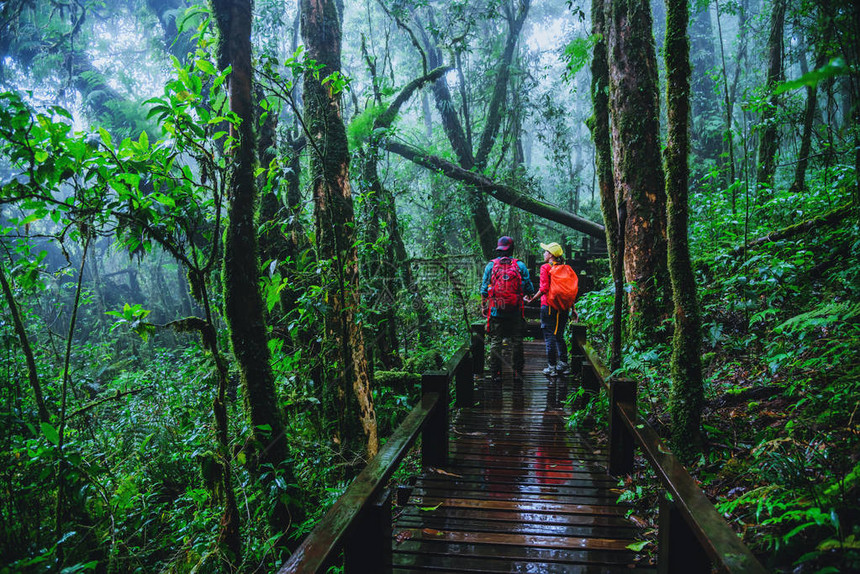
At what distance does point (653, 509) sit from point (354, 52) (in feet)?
94.8

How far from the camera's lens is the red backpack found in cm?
620

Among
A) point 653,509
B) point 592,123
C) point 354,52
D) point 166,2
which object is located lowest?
point 653,509

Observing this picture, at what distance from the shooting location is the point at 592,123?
7.03m

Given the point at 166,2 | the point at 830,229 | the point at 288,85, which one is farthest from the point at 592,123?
the point at 166,2

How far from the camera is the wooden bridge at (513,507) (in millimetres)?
2078

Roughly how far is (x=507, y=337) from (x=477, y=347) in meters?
0.71

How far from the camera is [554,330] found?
6.89 meters

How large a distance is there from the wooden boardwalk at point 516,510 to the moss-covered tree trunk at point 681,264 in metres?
0.86

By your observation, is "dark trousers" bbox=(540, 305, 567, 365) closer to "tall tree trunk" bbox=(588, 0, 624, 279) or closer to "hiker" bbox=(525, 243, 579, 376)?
"hiker" bbox=(525, 243, 579, 376)

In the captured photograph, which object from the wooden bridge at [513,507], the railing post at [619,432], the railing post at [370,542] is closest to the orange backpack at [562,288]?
the wooden bridge at [513,507]

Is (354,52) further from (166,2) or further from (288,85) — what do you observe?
(288,85)

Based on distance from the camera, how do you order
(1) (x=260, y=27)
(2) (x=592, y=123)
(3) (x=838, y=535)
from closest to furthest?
(3) (x=838, y=535) < (2) (x=592, y=123) < (1) (x=260, y=27)

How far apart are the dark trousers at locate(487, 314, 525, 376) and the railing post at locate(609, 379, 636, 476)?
2540 millimetres

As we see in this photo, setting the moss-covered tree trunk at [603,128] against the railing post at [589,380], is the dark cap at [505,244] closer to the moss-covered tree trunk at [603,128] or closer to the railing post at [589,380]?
the moss-covered tree trunk at [603,128]
